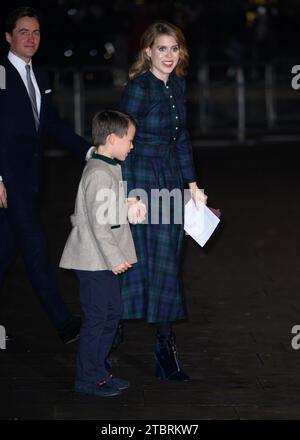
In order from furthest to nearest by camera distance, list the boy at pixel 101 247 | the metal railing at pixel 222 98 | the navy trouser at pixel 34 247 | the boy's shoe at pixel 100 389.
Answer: the metal railing at pixel 222 98 → the navy trouser at pixel 34 247 → the boy's shoe at pixel 100 389 → the boy at pixel 101 247

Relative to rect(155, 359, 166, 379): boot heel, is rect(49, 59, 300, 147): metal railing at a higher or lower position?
higher

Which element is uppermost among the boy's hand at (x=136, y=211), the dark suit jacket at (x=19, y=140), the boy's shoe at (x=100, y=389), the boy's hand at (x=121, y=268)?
the dark suit jacket at (x=19, y=140)

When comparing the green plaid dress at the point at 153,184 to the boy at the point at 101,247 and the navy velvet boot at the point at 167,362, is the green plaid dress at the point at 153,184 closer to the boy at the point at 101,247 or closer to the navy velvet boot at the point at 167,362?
the navy velvet boot at the point at 167,362

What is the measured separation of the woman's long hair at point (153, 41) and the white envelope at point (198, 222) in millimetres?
781

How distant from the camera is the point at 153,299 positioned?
25.1 ft

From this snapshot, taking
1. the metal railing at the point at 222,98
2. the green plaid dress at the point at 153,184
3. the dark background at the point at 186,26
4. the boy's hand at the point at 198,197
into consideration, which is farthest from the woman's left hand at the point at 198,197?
the metal railing at the point at 222,98

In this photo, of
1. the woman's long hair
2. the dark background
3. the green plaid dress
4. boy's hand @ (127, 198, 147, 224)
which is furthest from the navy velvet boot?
the dark background

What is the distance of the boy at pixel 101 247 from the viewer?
7.02 metres

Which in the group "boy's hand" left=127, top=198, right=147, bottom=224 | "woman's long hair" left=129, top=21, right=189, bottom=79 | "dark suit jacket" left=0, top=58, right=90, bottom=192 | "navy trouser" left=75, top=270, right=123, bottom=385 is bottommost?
"navy trouser" left=75, top=270, right=123, bottom=385

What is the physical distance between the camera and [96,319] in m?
7.17

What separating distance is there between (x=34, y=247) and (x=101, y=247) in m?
1.51

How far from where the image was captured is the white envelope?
25.7 feet

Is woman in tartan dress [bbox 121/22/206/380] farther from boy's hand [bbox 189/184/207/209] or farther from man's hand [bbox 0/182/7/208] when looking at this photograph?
man's hand [bbox 0/182/7/208]

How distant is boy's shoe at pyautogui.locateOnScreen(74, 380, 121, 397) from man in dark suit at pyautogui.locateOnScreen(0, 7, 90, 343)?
1198mm
